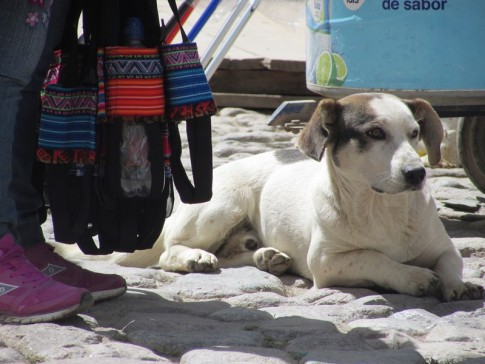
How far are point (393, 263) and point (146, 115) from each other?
142 centimetres

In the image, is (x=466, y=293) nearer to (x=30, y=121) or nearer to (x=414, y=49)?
(x=414, y=49)

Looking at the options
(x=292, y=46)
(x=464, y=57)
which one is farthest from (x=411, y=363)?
(x=292, y=46)

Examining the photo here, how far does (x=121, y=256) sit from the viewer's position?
15.2ft

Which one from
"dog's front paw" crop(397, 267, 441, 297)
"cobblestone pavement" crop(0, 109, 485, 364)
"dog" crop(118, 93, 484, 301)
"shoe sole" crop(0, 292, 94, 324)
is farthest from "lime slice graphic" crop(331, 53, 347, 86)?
"shoe sole" crop(0, 292, 94, 324)

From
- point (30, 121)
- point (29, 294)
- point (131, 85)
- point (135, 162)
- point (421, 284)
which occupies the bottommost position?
point (421, 284)

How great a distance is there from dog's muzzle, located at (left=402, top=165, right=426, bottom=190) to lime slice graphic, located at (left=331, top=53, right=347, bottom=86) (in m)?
1.40

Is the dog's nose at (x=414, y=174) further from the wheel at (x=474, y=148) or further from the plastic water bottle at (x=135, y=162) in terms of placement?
the wheel at (x=474, y=148)

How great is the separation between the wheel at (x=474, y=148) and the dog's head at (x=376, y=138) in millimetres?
1671

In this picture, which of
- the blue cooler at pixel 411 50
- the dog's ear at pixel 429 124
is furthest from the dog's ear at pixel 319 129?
the blue cooler at pixel 411 50

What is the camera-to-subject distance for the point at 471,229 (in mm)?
5332

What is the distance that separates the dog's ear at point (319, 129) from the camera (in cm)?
416

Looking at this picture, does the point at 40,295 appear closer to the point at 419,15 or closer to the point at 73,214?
the point at 73,214

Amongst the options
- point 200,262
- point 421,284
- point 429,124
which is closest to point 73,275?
point 200,262

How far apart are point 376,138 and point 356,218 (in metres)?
0.41
